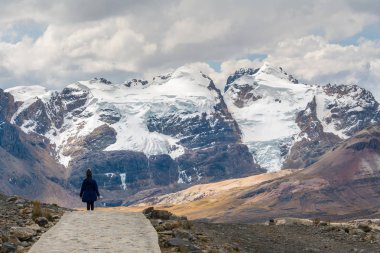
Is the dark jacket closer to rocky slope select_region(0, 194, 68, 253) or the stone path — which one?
rocky slope select_region(0, 194, 68, 253)

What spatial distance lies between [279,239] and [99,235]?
46.9 ft

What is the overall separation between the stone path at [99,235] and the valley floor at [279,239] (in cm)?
363

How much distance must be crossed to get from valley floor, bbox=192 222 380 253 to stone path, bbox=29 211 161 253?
3.63 metres

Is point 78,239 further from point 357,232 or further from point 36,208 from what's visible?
point 357,232

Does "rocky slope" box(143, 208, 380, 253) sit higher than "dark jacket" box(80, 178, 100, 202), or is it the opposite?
"dark jacket" box(80, 178, 100, 202)

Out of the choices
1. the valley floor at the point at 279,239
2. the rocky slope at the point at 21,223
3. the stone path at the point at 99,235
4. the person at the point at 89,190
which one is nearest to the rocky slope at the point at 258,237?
the valley floor at the point at 279,239

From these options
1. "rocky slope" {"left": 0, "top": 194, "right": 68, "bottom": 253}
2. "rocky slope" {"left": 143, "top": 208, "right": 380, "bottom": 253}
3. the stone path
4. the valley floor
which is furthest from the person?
the valley floor

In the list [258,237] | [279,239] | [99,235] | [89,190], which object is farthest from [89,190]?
[99,235]

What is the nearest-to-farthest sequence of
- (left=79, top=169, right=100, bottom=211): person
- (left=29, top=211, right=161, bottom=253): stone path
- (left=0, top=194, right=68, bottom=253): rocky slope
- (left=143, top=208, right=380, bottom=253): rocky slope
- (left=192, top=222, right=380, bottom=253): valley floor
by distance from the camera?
(left=29, top=211, right=161, bottom=253): stone path < (left=0, top=194, right=68, bottom=253): rocky slope < (left=143, top=208, right=380, bottom=253): rocky slope < (left=192, top=222, right=380, bottom=253): valley floor < (left=79, top=169, right=100, bottom=211): person

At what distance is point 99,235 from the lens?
3753cm

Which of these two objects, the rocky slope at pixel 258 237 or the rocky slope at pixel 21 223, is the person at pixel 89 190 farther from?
the rocky slope at pixel 258 237

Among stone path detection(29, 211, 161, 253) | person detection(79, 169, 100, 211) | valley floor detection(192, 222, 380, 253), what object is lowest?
valley floor detection(192, 222, 380, 253)

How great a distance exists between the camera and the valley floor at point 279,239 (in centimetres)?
4243

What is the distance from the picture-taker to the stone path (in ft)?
108
